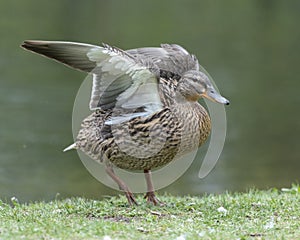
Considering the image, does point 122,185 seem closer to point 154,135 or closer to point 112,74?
point 154,135

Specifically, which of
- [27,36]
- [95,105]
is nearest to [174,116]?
[95,105]

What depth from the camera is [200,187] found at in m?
16.1

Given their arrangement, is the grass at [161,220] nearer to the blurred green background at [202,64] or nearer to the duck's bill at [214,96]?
the duck's bill at [214,96]

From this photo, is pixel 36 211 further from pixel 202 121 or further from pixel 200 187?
pixel 200 187

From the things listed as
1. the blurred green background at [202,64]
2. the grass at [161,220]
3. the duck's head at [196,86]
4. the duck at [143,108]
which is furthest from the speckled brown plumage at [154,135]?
the blurred green background at [202,64]

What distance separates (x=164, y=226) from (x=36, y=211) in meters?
1.71

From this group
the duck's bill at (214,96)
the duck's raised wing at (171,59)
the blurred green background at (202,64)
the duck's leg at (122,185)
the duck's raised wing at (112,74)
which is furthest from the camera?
the blurred green background at (202,64)

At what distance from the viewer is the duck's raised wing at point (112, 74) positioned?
24.1 feet

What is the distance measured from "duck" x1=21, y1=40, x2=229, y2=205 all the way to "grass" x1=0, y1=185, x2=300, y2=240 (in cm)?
52

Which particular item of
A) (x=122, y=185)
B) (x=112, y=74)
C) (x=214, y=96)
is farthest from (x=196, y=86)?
(x=122, y=185)

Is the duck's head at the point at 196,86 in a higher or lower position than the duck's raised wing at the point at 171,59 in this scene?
lower

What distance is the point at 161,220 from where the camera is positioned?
722cm

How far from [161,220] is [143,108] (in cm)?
132

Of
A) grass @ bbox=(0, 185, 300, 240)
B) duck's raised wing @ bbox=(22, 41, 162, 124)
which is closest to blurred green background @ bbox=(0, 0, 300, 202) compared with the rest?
grass @ bbox=(0, 185, 300, 240)
